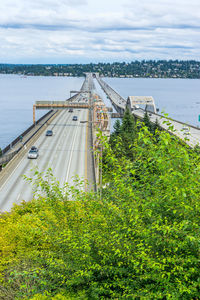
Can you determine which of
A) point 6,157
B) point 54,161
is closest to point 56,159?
point 54,161

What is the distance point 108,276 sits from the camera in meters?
10.3

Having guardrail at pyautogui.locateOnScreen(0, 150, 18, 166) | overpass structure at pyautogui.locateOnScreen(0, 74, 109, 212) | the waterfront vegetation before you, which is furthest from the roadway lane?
the waterfront vegetation

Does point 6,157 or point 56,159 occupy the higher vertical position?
point 6,157

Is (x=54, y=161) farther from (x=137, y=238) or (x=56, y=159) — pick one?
(x=137, y=238)

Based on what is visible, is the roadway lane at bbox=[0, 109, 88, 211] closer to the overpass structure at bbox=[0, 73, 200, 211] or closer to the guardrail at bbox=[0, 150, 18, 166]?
the overpass structure at bbox=[0, 73, 200, 211]

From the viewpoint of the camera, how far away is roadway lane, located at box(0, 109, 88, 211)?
3731 cm

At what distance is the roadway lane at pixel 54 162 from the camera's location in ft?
122

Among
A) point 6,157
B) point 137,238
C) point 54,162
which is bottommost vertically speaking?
point 54,162

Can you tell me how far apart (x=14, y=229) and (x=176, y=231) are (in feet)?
35.6

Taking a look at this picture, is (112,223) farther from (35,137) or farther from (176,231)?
(35,137)

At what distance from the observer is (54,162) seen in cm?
5031

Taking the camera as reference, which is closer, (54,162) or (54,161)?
(54,162)

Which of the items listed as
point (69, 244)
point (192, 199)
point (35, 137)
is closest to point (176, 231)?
point (192, 199)

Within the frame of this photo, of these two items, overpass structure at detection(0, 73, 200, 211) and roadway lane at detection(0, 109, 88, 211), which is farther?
overpass structure at detection(0, 73, 200, 211)
